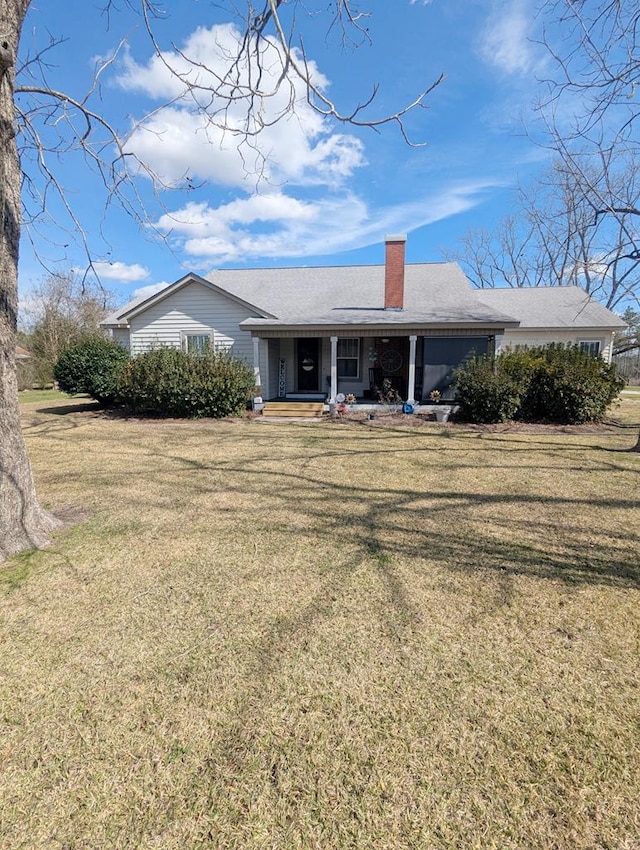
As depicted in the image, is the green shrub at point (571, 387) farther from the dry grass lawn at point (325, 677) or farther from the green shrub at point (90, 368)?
the green shrub at point (90, 368)

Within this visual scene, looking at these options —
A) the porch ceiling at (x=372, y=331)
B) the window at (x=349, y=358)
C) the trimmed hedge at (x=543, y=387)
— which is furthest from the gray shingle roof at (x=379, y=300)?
the trimmed hedge at (x=543, y=387)

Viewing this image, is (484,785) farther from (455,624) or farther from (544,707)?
(455,624)

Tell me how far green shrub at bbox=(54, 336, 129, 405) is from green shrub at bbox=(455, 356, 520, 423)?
10.4 meters

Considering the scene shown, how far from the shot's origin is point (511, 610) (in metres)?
3.12

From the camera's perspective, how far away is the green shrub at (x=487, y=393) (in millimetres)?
11219

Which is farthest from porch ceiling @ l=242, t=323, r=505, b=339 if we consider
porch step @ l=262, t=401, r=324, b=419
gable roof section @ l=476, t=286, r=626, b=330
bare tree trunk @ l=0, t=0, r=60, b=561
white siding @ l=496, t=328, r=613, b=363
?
bare tree trunk @ l=0, t=0, r=60, b=561

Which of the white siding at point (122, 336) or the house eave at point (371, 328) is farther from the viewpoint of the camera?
the white siding at point (122, 336)

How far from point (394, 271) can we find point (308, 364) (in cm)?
455

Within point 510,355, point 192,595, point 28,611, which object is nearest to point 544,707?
point 192,595

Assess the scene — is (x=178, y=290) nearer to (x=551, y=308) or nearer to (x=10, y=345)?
(x=10, y=345)

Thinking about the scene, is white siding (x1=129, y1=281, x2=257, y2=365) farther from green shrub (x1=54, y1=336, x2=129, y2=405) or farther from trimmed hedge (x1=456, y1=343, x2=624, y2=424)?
trimmed hedge (x1=456, y1=343, x2=624, y2=424)

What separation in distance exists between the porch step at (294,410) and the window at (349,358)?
288 centimetres

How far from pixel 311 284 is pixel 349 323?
6.06 metres

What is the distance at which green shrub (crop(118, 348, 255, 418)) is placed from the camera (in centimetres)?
1233
